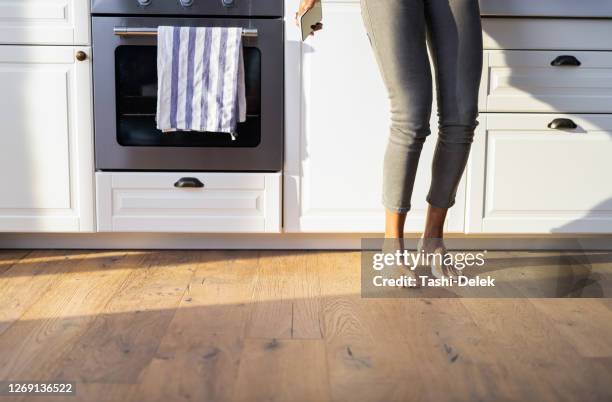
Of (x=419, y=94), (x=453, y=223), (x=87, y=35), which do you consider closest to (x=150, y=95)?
(x=87, y=35)

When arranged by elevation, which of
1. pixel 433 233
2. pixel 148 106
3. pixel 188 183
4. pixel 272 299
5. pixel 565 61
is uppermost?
pixel 565 61

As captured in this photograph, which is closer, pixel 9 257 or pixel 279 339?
pixel 279 339

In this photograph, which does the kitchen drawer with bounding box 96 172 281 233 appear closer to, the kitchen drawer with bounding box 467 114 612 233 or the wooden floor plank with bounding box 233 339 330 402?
the kitchen drawer with bounding box 467 114 612 233

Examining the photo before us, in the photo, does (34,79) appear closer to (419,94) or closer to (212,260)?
(212,260)

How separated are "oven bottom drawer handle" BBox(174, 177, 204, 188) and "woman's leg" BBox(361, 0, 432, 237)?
640mm

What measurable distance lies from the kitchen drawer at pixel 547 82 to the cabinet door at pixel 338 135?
0.76 feet

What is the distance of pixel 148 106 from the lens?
2.22 meters

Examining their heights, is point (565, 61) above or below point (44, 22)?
below

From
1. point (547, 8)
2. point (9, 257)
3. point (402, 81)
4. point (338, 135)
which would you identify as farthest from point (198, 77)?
point (547, 8)

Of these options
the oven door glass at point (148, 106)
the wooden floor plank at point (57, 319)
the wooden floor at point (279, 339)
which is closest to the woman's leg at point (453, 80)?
the wooden floor at point (279, 339)

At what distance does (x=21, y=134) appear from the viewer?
2.23 metres

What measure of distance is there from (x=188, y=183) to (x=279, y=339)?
87cm

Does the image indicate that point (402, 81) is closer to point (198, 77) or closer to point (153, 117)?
point (198, 77)

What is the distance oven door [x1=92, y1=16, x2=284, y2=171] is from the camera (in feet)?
7.18
